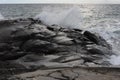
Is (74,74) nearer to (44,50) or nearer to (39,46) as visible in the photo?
(44,50)

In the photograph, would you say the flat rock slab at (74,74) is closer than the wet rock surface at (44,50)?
Yes

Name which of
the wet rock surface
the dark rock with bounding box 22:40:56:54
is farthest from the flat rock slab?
the dark rock with bounding box 22:40:56:54

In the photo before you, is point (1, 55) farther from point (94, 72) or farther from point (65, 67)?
point (94, 72)

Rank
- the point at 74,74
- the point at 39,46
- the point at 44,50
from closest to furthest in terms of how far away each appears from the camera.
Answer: the point at 74,74 → the point at 44,50 → the point at 39,46

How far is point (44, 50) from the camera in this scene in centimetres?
805

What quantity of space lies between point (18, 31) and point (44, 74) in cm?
344

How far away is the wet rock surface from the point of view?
668cm

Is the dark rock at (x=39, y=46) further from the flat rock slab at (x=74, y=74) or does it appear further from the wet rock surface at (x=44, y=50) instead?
the flat rock slab at (x=74, y=74)

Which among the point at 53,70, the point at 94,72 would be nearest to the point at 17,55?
the point at 53,70

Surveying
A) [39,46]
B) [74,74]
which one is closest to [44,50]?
[39,46]

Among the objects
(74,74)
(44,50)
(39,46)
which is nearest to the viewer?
(74,74)

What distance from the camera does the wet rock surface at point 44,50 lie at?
21.9ft

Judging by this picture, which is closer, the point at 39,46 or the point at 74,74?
the point at 74,74

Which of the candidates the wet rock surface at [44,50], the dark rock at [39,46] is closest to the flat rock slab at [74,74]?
the wet rock surface at [44,50]
